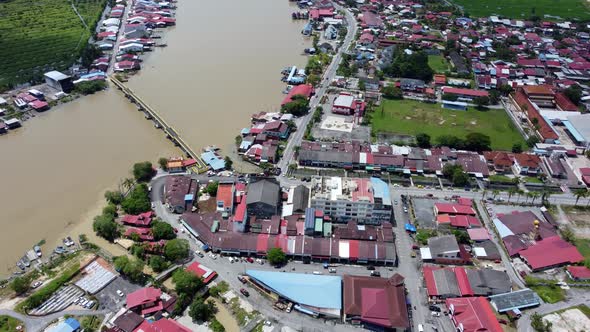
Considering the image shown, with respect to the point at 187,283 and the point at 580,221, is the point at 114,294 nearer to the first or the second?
the point at 187,283

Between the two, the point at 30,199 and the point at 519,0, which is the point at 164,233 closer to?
the point at 30,199

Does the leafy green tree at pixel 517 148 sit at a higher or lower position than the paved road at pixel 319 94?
lower

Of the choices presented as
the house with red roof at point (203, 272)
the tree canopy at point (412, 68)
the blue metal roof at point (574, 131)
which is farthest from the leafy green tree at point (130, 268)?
the blue metal roof at point (574, 131)

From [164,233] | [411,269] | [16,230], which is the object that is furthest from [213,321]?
[16,230]

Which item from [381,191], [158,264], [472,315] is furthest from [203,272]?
[472,315]

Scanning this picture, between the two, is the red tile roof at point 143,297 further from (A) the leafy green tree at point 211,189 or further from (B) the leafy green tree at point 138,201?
(A) the leafy green tree at point 211,189
